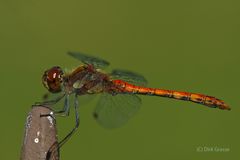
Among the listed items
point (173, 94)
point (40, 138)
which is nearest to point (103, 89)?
point (173, 94)

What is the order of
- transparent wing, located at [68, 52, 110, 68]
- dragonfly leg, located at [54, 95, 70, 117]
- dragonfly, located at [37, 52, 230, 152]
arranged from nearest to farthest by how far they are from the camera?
dragonfly leg, located at [54, 95, 70, 117] < dragonfly, located at [37, 52, 230, 152] < transparent wing, located at [68, 52, 110, 68]

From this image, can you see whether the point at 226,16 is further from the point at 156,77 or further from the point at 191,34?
the point at 156,77

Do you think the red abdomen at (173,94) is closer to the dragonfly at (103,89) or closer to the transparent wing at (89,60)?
the dragonfly at (103,89)

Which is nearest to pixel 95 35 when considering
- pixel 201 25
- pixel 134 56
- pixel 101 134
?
pixel 134 56

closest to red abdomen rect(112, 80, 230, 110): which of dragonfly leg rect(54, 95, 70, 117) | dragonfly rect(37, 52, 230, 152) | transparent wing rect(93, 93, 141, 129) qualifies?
dragonfly rect(37, 52, 230, 152)

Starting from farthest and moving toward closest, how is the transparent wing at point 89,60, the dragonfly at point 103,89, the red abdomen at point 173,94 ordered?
the red abdomen at point 173,94
the transparent wing at point 89,60
the dragonfly at point 103,89

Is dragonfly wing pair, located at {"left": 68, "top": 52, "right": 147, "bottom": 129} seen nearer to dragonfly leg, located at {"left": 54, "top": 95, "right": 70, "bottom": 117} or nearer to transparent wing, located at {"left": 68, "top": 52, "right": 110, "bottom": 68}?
transparent wing, located at {"left": 68, "top": 52, "right": 110, "bottom": 68}

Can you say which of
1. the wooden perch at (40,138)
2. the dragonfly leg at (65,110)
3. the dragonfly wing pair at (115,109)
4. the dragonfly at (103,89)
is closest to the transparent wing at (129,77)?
the dragonfly at (103,89)
